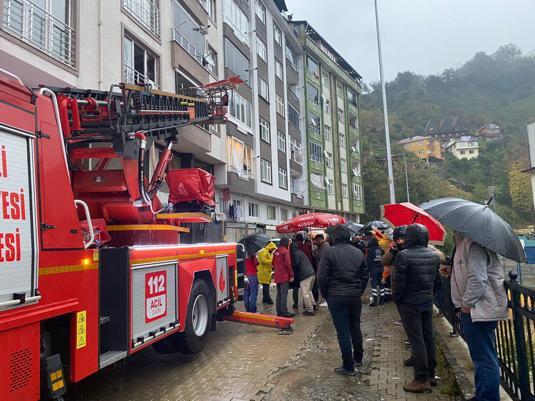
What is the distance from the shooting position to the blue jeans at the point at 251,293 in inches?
393

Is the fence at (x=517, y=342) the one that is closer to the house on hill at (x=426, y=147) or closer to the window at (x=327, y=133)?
the window at (x=327, y=133)

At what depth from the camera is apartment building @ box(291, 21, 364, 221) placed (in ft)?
127

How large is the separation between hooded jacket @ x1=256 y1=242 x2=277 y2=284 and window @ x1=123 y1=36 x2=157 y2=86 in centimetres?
592

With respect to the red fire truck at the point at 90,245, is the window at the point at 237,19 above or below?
above

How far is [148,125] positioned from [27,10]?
4833 mm

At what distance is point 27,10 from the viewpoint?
913 cm

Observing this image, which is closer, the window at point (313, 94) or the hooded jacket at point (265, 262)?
the hooded jacket at point (265, 262)

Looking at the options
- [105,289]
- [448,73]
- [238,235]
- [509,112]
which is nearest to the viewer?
[105,289]

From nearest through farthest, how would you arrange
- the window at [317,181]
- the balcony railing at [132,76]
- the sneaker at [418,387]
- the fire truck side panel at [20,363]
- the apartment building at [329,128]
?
the fire truck side panel at [20,363] < the sneaker at [418,387] < the balcony railing at [132,76] < the window at [317,181] < the apartment building at [329,128]

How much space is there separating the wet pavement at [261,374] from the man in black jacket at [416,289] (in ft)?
0.88

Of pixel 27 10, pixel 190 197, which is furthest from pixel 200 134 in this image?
pixel 190 197

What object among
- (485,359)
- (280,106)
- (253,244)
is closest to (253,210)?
(280,106)

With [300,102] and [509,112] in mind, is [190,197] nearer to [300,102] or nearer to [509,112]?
[300,102]

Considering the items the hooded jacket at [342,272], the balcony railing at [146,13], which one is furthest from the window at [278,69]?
the hooded jacket at [342,272]
